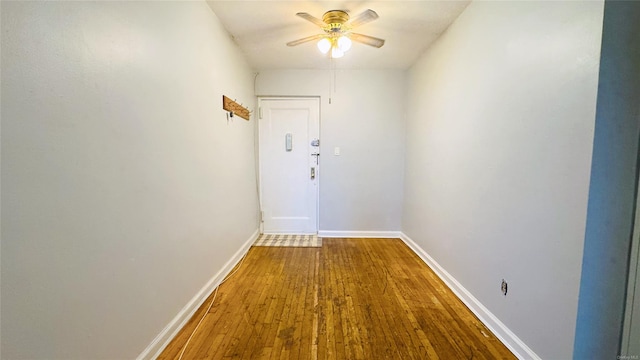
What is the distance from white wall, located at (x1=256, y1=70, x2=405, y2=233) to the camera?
3520 mm

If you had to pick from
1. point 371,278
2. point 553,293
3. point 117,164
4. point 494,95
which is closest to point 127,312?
point 117,164

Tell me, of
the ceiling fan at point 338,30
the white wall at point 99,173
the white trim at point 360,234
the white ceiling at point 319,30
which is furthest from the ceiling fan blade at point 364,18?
the white trim at point 360,234

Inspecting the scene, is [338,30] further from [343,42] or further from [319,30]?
[319,30]

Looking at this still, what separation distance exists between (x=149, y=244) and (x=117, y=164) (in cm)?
47

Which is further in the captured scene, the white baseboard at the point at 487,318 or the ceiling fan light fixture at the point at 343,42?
the ceiling fan light fixture at the point at 343,42

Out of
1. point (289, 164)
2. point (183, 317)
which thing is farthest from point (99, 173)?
point (289, 164)

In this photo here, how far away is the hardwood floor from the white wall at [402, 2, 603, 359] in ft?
0.92

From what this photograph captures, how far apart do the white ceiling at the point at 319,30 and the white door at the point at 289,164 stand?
2.03ft

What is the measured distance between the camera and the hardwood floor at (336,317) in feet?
4.81

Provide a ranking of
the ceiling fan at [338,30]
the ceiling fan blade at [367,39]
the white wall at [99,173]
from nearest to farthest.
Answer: the white wall at [99,173], the ceiling fan at [338,30], the ceiling fan blade at [367,39]

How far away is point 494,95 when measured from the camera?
1668 millimetres

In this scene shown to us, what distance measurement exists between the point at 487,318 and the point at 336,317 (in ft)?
3.30

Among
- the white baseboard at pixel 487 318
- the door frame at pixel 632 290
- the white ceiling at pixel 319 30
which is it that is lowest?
the white baseboard at pixel 487 318

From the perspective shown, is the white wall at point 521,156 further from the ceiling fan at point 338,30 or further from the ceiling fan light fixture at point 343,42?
the ceiling fan light fixture at point 343,42
